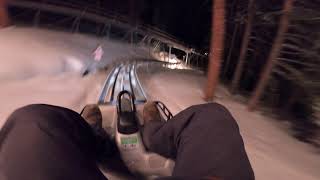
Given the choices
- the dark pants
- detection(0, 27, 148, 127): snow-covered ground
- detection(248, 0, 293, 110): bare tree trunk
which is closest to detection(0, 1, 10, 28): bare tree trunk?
detection(0, 27, 148, 127): snow-covered ground

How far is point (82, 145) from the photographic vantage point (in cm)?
153

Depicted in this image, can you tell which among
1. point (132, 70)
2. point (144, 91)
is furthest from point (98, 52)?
point (144, 91)

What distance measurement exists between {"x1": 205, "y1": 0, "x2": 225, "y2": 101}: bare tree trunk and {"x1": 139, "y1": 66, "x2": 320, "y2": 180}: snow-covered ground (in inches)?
6.6

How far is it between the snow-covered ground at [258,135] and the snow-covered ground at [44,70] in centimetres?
54

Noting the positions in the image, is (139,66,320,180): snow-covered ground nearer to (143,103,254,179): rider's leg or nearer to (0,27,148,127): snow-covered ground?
(0,27,148,127): snow-covered ground

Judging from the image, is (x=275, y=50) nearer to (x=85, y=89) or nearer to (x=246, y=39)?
(x=246, y=39)

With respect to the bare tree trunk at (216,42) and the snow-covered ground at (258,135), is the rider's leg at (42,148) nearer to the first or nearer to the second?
the snow-covered ground at (258,135)

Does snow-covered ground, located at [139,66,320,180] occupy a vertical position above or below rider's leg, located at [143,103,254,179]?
below

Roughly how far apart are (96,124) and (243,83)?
2.26 m

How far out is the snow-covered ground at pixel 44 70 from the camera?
260cm

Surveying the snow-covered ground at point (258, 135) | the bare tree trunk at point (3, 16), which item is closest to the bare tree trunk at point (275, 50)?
the snow-covered ground at point (258, 135)

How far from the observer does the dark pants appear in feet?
4.00

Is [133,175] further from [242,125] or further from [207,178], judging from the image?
[242,125]

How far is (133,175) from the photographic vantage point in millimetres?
1805
